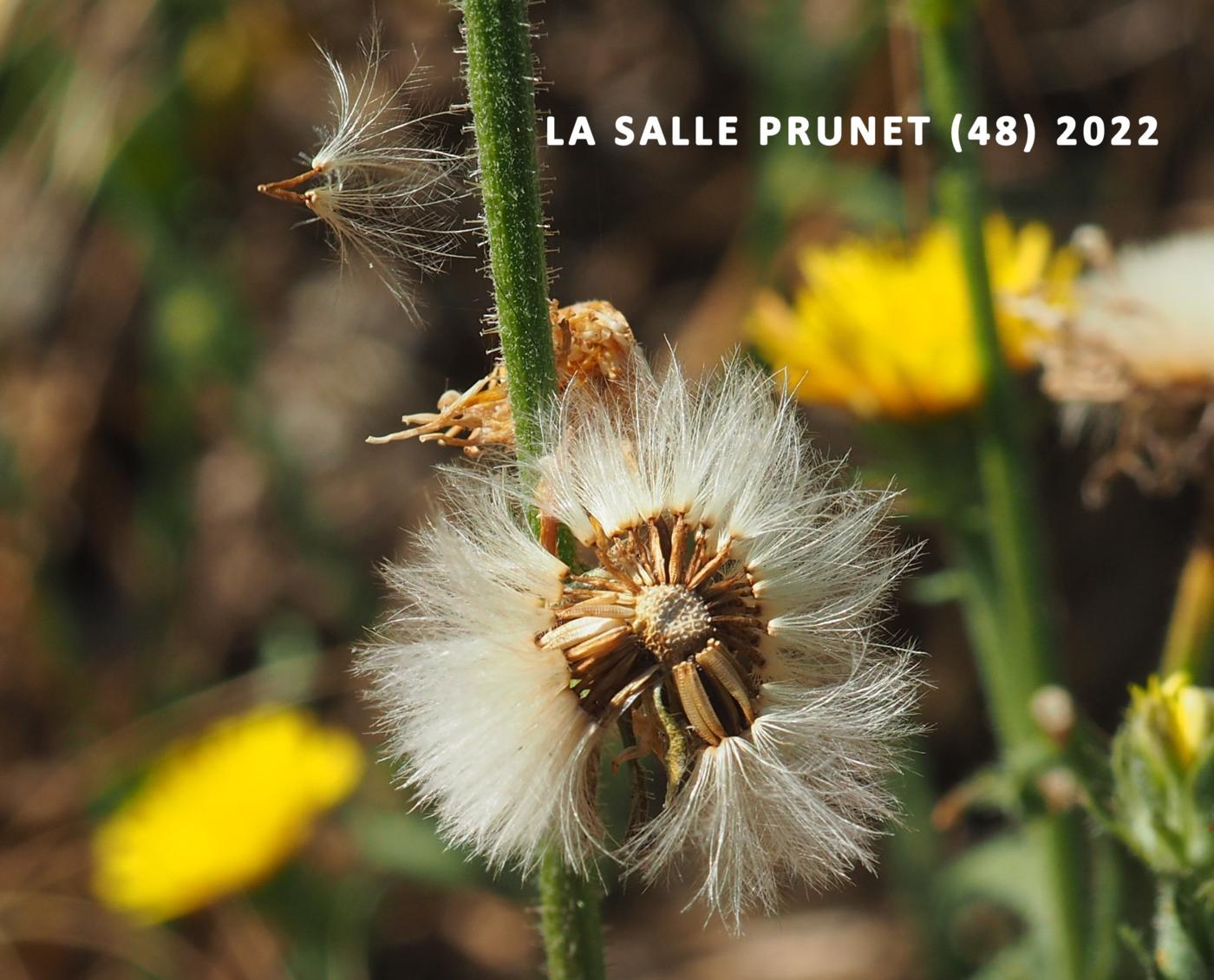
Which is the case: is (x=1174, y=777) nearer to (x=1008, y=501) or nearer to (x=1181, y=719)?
(x=1181, y=719)

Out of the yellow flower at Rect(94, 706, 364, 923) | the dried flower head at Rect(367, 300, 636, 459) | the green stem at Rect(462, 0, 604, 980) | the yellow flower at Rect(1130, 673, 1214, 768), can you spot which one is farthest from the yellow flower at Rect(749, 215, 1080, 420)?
the yellow flower at Rect(94, 706, 364, 923)

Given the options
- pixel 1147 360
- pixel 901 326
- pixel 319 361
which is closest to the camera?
pixel 1147 360

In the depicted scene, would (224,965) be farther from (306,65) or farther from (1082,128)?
(1082,128)

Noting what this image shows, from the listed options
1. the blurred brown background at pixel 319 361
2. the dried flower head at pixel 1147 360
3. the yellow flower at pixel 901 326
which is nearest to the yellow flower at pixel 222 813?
the blurred brown background at pixel 319 361

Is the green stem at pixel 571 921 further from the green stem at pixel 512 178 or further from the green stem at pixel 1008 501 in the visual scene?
the green stem at pixel 1008 501

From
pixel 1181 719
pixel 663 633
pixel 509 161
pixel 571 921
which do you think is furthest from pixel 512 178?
pixel 1181 719

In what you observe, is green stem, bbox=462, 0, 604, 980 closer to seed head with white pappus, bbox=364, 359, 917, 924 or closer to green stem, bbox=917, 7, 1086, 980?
seed head with white pappus, bbox=364, 359, 917, 924

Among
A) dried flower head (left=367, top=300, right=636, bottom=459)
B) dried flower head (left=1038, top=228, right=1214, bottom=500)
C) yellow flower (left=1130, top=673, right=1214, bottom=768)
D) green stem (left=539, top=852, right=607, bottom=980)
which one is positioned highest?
dried flower head (left=1038, top=228, right=1214, bottom=500)
